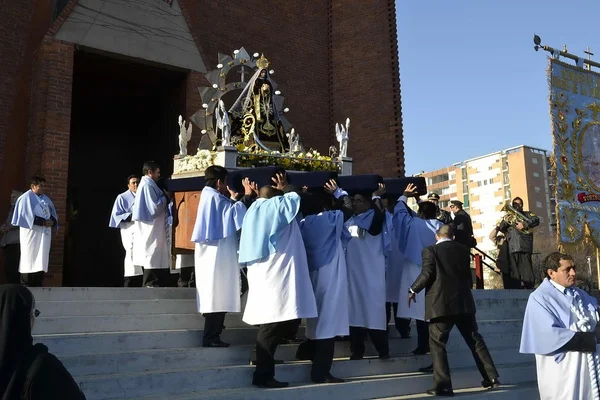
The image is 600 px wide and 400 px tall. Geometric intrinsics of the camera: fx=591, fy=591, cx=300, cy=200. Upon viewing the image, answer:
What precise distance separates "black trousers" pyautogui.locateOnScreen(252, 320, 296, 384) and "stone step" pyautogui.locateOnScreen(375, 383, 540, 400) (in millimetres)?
1243

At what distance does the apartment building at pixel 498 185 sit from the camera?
74500 mm

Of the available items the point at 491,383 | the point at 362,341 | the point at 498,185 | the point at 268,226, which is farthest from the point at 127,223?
the point at 498,185

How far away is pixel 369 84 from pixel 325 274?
1016cm

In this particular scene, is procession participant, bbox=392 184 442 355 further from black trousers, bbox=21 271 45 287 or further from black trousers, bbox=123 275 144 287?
black trousers, bbox=21 271 45 287

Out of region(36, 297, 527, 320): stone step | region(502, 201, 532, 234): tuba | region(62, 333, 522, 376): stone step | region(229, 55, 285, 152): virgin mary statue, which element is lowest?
region(62, 333, 522, 376): stone step

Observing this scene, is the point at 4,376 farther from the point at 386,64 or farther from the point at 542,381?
the point at 386,64

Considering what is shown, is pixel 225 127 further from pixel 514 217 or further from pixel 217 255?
pixel 514 217

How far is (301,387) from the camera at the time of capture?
5.32m

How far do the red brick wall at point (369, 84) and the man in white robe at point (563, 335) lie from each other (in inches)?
403

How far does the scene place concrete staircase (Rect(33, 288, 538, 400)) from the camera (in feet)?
16.8

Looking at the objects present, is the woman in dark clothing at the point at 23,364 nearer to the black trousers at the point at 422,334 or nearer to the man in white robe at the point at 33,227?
the black trousers at the point at 422,334

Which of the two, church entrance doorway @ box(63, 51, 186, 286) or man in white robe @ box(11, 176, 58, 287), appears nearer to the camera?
man in white robe @ box(11, 176, 58, 287)

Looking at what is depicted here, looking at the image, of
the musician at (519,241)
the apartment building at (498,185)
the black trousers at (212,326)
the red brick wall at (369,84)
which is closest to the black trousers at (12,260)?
the black trousers at (212,326)

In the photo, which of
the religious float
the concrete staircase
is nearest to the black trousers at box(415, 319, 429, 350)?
the concrete staircase
